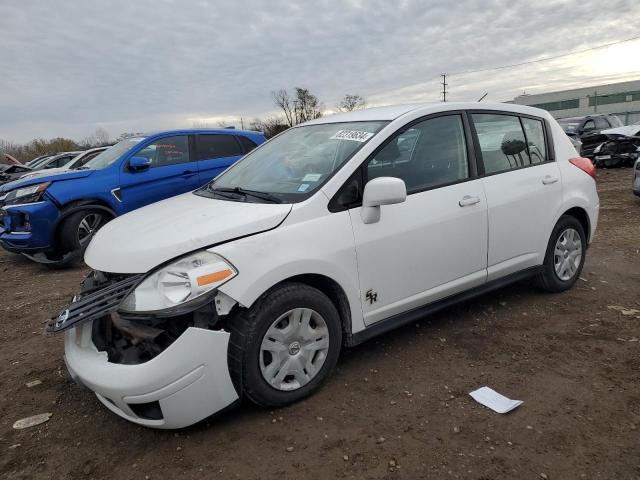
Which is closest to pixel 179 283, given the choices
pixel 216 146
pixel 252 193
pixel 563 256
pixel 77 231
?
pixel 252 193

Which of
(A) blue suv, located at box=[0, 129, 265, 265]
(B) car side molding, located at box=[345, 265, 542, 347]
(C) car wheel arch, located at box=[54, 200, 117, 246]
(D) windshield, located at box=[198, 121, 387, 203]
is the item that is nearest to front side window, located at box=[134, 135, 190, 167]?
(A) blue suv, located at box=[0, 129, 265, 265]

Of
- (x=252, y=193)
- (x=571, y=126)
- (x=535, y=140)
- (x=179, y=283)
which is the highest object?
(x=535, y=140)

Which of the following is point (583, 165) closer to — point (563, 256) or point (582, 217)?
point (582, 217)

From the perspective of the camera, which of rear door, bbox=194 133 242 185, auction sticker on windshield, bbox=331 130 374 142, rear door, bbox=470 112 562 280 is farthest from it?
rear door, bbox=194 133 242 185

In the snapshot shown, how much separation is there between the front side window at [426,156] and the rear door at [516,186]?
0.70ft

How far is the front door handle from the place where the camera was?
136 inches

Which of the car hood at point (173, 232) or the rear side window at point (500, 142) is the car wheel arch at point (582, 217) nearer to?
the rear side window at point (500, 142)

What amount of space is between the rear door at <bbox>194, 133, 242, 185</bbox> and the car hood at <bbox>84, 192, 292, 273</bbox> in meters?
4.18

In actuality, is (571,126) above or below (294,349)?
above

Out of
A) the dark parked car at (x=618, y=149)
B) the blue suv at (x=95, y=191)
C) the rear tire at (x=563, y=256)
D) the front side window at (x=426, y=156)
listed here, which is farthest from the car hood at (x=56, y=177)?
the dark parked car at (x=618, y=149)

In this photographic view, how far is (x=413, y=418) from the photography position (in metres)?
2.68

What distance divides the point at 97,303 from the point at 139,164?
4.48m

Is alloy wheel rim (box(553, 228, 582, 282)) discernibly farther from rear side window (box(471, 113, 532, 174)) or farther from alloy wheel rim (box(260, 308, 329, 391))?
alloy wheel rim (box(260, 308, 329, 391))

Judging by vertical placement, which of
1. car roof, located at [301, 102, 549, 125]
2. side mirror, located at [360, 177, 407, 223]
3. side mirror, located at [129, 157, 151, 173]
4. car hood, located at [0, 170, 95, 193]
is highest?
car roof, located at [301, 102, 549, 125]
